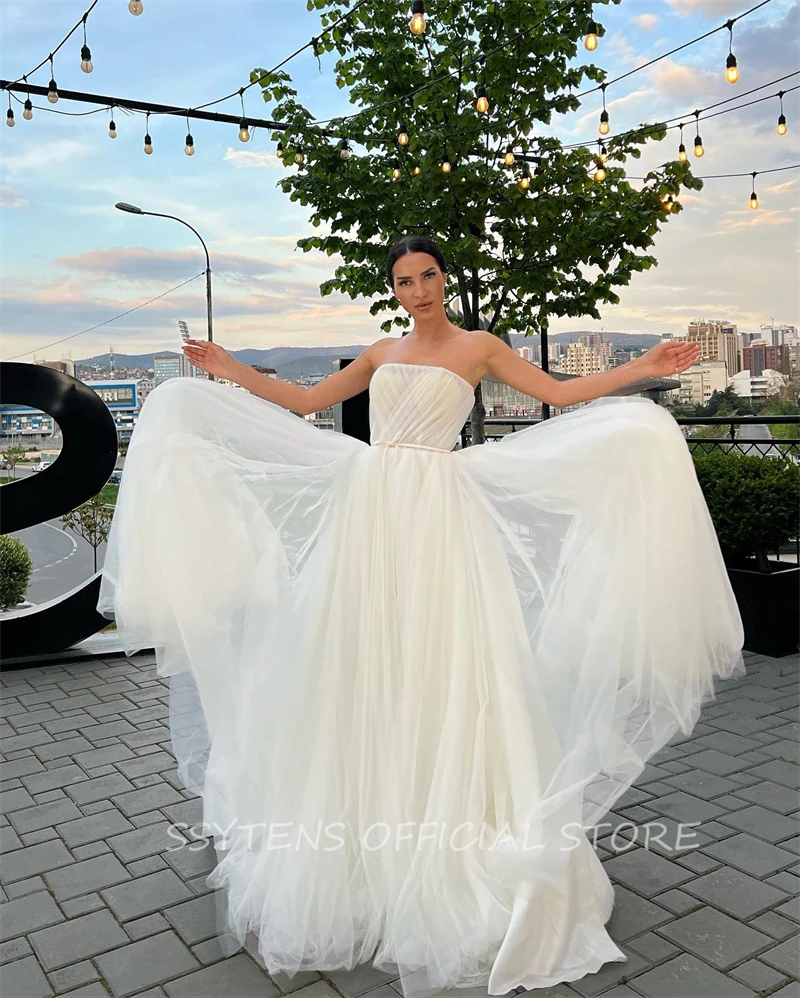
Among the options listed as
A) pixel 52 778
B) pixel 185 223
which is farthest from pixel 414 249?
pixel 185 223

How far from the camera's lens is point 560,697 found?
257 centimetres

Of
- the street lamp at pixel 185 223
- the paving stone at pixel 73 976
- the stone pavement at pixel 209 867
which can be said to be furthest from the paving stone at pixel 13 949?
the street lamp at pixel 185 223

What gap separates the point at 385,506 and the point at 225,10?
19.5 feet

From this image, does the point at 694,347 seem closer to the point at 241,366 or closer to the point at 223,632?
the point at 241,366

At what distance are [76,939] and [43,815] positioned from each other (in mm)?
981

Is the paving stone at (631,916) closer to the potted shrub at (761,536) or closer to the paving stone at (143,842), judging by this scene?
the paving stone at (143,842)

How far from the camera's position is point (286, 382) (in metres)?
3.14

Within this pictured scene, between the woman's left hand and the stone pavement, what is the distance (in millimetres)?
1300

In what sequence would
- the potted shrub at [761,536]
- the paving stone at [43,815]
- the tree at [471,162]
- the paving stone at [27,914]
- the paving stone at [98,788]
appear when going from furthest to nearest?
the tree at [471,162] → the potted shrub at [761,536] → the paving stone at [98,788] → the paving stone at [43,815] → the paving stone at [27,914]

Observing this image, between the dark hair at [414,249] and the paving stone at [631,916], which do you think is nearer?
the paving stone at [631,916]

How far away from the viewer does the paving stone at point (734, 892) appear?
261cm

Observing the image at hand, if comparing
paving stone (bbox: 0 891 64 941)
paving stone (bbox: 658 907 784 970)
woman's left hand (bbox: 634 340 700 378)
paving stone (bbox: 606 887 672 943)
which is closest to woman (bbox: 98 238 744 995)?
woman's left hand (bbox: 634 340 700 378)

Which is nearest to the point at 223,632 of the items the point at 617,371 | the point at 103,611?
the point at 103,611

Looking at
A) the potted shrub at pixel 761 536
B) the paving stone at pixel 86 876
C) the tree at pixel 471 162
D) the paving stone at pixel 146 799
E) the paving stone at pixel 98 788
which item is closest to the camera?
the paving stone at pixel 86 876
